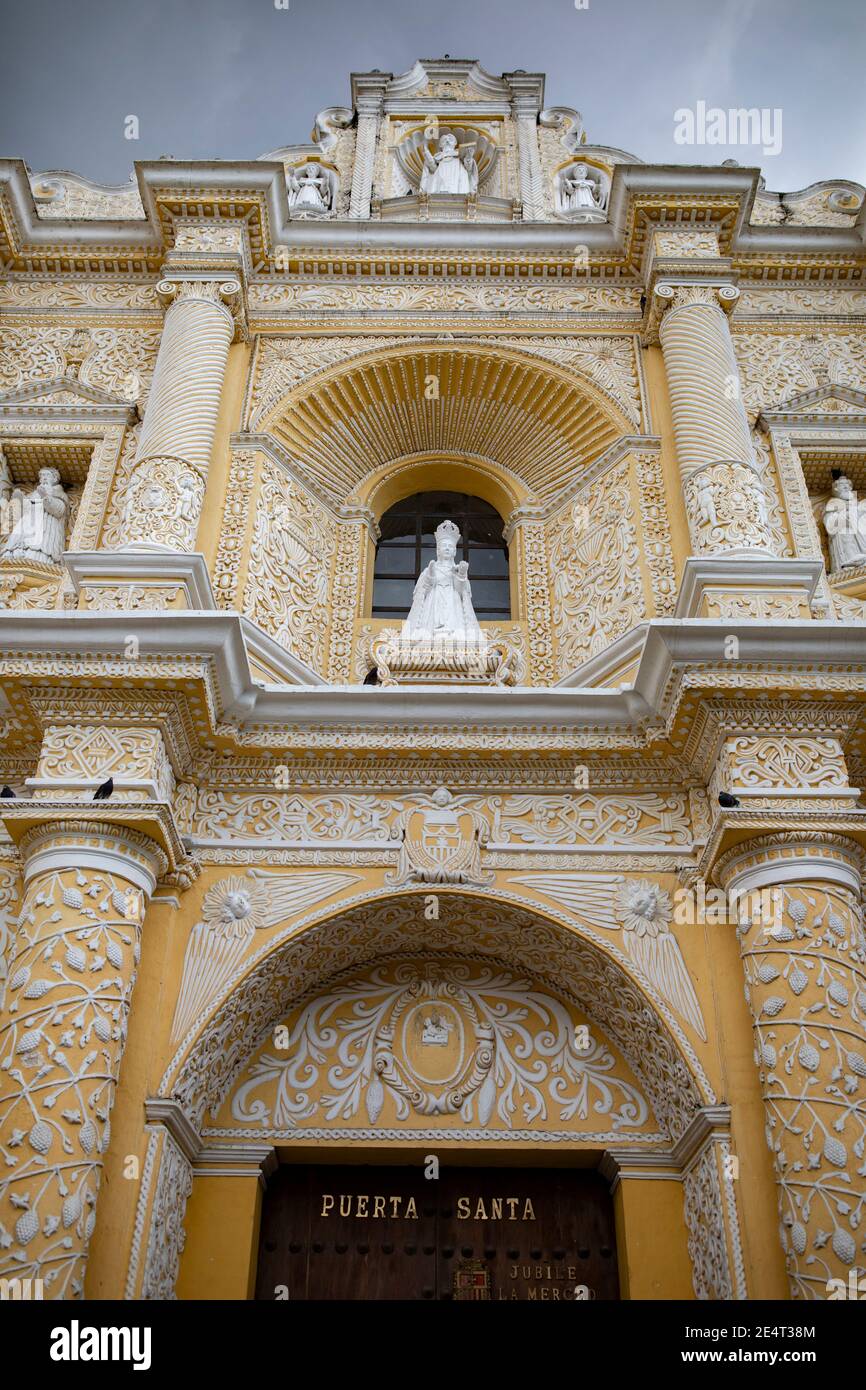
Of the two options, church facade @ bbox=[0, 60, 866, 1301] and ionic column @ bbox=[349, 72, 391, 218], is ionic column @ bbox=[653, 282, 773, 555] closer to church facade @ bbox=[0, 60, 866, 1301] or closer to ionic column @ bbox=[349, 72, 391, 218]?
church facade @ bbox=[0, 60, 866, 1301]

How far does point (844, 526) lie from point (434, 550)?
10.1ft

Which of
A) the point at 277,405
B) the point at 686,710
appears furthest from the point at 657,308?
the point at 686,710

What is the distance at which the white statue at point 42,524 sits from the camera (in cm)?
838

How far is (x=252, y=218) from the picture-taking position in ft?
31.5

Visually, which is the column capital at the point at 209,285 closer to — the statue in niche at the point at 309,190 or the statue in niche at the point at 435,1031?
the statue in niche at the point at 309,190

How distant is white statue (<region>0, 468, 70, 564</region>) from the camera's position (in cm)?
838

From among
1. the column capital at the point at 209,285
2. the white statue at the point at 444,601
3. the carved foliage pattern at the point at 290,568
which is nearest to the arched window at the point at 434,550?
the white statue at the point at 444,601

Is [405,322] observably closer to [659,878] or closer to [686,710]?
[686,710]

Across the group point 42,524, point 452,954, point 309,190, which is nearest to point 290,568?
point 42,524

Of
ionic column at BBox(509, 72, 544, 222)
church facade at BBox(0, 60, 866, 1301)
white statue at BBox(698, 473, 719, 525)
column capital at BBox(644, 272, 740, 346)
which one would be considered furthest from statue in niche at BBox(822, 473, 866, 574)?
ionic column at BBox(509, 72, 544, 222)

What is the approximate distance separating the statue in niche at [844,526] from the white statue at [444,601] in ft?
8.46

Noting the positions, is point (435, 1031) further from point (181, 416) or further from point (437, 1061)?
point (181, 416)

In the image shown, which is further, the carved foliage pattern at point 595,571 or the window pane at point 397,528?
the window pane at point 397,528

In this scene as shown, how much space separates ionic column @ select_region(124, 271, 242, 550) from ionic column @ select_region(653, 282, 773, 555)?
10.6 feet
